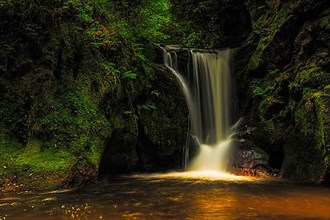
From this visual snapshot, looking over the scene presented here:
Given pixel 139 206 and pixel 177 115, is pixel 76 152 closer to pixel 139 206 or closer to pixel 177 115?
pixel 139 206

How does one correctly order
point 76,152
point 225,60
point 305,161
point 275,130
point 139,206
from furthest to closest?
1. point 225,60
2. point 275,130
3. point 305,161
4. point 76,152
5. point 139,206

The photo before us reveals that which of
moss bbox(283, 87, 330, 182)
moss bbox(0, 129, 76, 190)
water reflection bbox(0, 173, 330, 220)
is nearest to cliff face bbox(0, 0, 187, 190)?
moss bbox(0, 129, 76, 190)

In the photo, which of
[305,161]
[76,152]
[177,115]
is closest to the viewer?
[76,152]

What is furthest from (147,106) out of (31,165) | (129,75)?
(31,165)

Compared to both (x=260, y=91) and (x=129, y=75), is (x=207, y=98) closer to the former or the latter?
(x=260, y=91)

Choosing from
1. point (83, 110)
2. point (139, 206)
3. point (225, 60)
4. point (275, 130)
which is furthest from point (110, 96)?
point (225, 60)

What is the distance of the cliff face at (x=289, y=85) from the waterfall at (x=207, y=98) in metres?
0.64

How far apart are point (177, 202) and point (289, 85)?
599 cm

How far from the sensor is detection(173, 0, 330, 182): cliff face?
8.50 m

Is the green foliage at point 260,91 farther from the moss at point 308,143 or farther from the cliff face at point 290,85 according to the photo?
the moss at point 308,143

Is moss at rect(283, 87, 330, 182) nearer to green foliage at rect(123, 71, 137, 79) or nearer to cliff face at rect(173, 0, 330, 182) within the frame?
cliff face at rect(173, 0, 330, 182)

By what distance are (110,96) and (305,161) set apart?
194 inches

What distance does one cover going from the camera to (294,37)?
10953 millimetres

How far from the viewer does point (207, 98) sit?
1227cm
